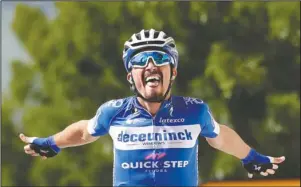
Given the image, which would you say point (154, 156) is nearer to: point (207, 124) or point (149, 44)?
point (207, 124)

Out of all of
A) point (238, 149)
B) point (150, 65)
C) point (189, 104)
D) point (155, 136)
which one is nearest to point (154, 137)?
point (155, 136)

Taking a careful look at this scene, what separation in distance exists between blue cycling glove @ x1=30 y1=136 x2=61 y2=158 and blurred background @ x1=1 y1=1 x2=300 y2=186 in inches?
217

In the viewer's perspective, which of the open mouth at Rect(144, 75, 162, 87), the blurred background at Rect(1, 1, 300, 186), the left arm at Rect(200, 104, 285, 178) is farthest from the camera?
the blurred background at Rect(1, 1, 300, 186)

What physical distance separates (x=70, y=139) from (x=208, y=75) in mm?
6183

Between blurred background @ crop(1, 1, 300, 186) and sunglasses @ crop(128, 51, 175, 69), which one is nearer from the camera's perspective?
sunglasses @ crop(128, 51, 175, 69)

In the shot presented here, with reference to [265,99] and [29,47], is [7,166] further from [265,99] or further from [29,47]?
[265,99]

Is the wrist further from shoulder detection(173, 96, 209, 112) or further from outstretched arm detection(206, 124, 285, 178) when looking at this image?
shoulder detection(173, 96, 209, 112)

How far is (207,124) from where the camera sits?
3.64 metres

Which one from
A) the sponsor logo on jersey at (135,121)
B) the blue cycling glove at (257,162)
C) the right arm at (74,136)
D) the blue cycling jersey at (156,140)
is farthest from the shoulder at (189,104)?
the blue cycling glove at (257,162)

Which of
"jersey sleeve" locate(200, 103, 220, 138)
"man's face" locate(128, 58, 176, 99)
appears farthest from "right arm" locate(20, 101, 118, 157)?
"jersey sleeve" locate(200, 103, 220, 138)

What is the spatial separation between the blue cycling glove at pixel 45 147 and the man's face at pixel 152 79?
2.25 ft

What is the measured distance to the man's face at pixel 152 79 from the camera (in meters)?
3.45

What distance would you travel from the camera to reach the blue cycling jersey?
349cm

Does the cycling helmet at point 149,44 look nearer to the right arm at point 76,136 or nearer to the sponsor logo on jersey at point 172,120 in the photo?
the sponsor logo on jersey at point 172,120
